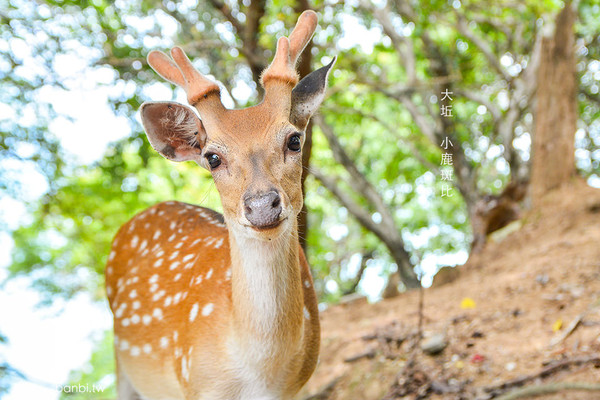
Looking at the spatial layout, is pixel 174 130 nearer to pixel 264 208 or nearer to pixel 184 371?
pixel 264 208

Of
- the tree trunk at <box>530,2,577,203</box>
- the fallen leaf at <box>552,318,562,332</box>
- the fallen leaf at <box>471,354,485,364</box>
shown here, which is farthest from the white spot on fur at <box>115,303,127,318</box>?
the tree trunk at <box>530,2,577,203</box>

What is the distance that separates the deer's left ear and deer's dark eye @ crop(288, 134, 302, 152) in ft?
0.55

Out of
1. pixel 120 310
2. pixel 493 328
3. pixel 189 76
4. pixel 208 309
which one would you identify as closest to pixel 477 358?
pixel 493 328

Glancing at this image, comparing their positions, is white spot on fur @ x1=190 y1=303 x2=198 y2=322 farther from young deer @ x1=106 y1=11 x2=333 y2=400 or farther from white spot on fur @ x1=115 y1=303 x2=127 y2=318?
white spot on fur @ x1=115 y1=303 x2=127 y2=318

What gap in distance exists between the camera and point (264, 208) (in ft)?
7.46

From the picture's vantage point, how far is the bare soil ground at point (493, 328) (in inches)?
145

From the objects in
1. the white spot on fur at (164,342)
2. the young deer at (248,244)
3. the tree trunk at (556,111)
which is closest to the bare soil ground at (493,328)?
the tree trunk at (556,111)

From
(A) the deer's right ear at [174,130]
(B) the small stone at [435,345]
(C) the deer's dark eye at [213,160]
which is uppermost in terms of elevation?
(A) the deer's right ear at [174,130]

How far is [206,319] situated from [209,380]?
0.30 metres

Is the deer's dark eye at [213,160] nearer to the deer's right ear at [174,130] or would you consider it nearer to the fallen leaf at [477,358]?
the deer's right ear at [174,130]

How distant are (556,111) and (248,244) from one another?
18.8 feet

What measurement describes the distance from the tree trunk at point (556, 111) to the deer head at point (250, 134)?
5083 mm

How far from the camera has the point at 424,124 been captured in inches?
340

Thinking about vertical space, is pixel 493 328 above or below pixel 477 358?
above
